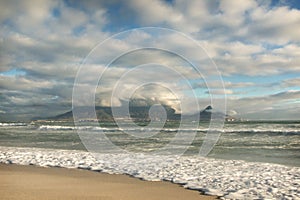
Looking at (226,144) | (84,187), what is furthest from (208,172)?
(226,144)

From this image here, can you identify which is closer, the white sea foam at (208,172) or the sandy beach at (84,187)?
the sandy beach at (84,187)

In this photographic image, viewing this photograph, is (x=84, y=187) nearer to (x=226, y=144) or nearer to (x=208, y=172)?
(x=208, y=172)

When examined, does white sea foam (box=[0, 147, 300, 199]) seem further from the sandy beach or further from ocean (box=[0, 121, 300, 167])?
ocean (box=[0, 121, 300, 167])

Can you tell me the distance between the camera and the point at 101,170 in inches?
471

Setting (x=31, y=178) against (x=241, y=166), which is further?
(x=241, y=166)

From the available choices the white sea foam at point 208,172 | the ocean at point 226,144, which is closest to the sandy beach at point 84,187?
the white sea foam at point 208,172

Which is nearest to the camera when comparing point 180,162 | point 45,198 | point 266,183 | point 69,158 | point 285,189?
point 45,198

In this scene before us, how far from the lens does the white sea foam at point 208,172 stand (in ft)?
28.2

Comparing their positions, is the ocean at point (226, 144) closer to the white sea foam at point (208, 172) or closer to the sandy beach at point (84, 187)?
the white sea foam at point (208, 172)

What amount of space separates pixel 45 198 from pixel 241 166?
7.94m

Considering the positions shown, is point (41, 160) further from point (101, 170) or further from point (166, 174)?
point (166, 174)

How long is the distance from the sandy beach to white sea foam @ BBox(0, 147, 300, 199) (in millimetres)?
687

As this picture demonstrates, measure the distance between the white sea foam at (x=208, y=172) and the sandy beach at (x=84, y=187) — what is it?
687 mm

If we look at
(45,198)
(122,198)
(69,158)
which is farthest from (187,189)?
(69,158)
